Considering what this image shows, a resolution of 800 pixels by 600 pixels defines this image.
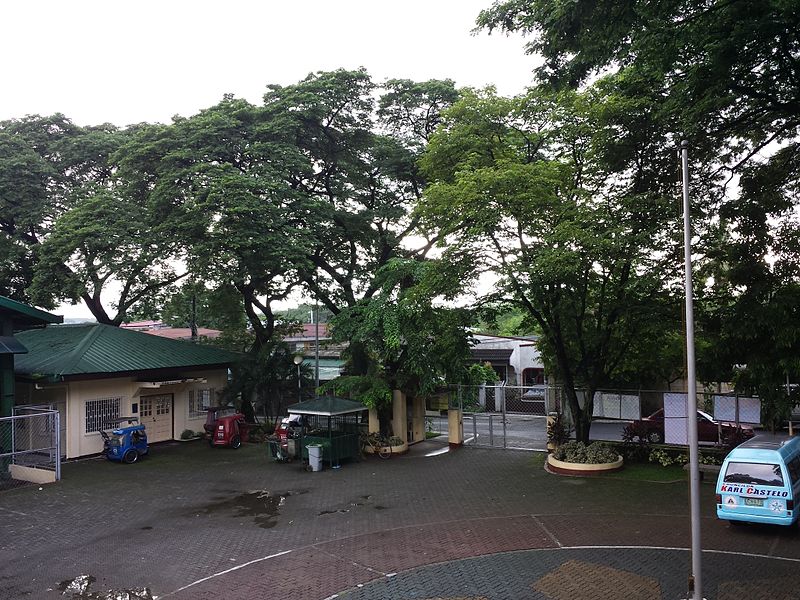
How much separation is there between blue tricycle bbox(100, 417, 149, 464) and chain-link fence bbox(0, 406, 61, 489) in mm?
1796

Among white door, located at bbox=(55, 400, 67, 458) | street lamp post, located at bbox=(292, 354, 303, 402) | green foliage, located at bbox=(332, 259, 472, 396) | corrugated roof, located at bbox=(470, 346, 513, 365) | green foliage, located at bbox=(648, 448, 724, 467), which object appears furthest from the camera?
corrugated roof, located at bbox=(470, 346, 513, 365)

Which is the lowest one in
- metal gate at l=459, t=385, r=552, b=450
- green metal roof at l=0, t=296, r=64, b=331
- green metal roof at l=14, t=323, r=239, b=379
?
metal gate at l=459, t=385, r=552, b=450

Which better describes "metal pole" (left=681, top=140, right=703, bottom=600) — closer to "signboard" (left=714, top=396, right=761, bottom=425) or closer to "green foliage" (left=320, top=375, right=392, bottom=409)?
"signboard" (left=714, top=396, right=761, bottom=425)

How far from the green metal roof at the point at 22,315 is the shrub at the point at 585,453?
55.1 ft

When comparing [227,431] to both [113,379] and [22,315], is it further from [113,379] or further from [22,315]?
[22,315]

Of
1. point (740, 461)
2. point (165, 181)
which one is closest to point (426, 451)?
point (740, 461)

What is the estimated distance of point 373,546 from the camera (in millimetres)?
12000

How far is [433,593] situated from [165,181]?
1803 cm

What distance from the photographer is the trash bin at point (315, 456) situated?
19.3m

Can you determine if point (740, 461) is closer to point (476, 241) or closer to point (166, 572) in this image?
point (476, 241)

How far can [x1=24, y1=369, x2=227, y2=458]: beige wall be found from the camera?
70.8ft

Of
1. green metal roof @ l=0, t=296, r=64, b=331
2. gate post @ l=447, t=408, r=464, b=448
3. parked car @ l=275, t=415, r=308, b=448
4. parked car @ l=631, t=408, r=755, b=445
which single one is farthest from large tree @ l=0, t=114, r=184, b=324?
parked car @ l=631, t=408, r=755, b=445

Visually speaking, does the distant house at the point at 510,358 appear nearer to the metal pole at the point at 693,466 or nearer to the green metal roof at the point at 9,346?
the green metal roof at the point at 9,346

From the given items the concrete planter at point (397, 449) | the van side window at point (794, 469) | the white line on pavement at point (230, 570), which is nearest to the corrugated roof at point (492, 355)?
the concrete planter at point (397, 449)
